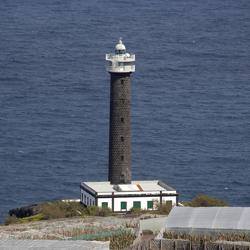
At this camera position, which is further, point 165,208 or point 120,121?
point 120,121

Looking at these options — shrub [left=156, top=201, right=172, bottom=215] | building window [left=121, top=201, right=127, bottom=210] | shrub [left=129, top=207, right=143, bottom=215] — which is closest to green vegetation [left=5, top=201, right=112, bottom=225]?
shrub [left=129, top=207, right=143, bottom=215]

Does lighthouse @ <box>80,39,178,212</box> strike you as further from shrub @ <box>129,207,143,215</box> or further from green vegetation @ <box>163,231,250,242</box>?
green vegetation @ <box>163,231,250,242</box>

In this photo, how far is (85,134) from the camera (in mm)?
180500

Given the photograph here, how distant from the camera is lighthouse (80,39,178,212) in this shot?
130 metres

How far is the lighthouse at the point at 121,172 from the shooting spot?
130 m

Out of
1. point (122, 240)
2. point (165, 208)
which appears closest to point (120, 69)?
point (165, 208)

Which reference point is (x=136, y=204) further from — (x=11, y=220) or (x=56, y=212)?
(x=11, y=220)

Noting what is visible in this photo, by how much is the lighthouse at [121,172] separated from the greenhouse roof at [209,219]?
30.6 metres

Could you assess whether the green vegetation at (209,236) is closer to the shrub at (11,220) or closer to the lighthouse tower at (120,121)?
the shrub at (11,220)

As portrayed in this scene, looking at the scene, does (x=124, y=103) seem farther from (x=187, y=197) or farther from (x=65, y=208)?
(x=187, y=197)

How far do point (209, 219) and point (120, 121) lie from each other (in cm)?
3819

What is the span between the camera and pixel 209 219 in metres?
94.9

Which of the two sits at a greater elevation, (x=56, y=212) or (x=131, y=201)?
(x=131, y=201)

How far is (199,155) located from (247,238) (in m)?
81.2
